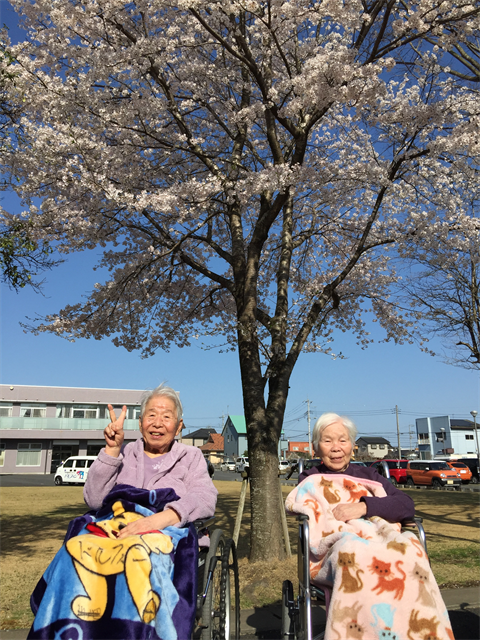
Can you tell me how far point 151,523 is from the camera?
2508 mm

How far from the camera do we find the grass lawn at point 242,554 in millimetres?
4754

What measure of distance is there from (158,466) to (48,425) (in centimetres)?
4056

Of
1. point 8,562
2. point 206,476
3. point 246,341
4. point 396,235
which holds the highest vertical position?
point 396,235

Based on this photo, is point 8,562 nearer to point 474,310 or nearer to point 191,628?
point 191,628

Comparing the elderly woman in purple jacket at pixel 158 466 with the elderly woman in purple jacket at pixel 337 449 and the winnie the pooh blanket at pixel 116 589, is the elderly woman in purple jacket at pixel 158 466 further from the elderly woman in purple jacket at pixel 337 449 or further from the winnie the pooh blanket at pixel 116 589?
the elderly woman in purple jacket at pixel 337 449

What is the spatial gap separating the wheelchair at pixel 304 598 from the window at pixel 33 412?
41649 millimetres

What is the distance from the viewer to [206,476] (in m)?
3.06

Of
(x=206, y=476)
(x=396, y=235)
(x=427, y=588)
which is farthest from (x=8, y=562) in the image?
(x=396, y=235)

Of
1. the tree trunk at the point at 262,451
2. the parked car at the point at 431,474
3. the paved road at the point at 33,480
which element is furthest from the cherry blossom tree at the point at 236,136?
the parked car at the point at 431,474

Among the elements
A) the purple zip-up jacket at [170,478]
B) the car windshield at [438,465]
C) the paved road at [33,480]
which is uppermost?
the purple zip-up jacket at [170,478]

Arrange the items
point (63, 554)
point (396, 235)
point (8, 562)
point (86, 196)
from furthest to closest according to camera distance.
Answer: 1. point (396, 235)
2. point (86, 196)
3. point (8, 562)
4. point (63, 554)

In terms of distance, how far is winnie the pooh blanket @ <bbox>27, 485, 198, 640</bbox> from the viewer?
2045 millimetres

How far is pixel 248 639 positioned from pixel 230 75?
7.40 meters

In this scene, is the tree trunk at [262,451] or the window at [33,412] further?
the window at [33,412]
